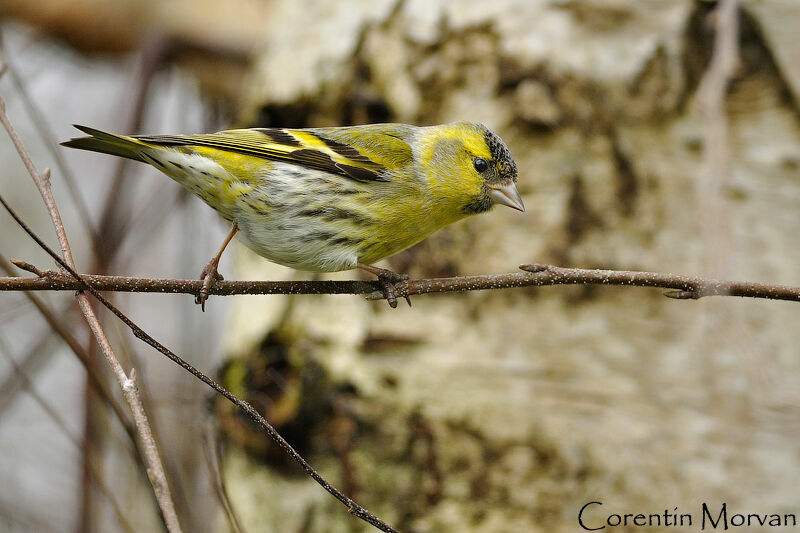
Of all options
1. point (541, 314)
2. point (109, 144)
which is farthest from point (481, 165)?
point (109, 144)

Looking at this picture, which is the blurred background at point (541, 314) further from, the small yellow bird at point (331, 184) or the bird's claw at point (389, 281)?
the bird's claw at point (389, 281)

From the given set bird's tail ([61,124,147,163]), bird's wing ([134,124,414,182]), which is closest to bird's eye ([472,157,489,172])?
bird's wing ([134,124,414,182])

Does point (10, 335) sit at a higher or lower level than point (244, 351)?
higher

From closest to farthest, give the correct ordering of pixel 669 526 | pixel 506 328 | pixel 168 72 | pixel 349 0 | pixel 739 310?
pixel 739 310, pixel 669 526, pixel 506 328, pixel 349 0, pixel 168 72

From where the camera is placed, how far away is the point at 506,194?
9.79 ft

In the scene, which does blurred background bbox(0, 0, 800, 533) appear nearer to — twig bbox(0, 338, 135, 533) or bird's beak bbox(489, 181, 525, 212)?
twig bbox(0, 338, 135, 533)

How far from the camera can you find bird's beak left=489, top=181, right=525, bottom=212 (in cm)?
294

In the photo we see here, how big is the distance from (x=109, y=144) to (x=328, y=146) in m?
0.90

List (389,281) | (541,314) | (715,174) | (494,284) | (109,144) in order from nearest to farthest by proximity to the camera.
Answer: (494,284) → (715,174) → (109,144) → (389,281) → (541,314)

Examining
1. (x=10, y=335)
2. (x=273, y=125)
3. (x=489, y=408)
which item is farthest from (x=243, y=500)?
(x=10, y=335)

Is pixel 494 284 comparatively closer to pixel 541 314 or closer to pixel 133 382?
pixel 133 382

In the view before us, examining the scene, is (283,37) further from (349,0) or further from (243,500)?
(243,500)

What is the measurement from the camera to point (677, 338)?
11.7 ft

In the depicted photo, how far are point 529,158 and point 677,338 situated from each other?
3.84 ft
